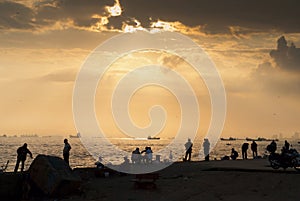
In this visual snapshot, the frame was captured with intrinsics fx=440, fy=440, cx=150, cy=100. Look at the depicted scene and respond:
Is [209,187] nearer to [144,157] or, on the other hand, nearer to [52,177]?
[52,177]

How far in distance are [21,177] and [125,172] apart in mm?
8543

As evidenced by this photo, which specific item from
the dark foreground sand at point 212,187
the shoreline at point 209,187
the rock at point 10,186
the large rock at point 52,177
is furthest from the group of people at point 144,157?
the rock at point 10,186

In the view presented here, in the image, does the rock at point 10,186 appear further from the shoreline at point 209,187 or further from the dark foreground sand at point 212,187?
the dark foreground sand at point 212,187

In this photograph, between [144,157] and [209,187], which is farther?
[144,157]

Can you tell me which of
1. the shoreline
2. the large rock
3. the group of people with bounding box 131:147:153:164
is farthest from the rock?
the group of people with bounding box 131:147:153:164

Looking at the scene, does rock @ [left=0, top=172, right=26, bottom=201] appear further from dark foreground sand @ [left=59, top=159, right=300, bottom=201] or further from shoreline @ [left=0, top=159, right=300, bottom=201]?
dark foreground sand @ [left=59, top=159, right=300, bottom=201]

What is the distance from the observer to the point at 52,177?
21938 millimetres

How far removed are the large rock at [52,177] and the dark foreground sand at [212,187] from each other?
2.15ft

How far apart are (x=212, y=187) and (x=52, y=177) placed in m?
8.07

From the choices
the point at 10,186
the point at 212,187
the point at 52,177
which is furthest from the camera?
the point at 10,186

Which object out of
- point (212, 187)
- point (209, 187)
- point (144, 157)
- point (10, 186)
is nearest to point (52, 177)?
point (10, 186)

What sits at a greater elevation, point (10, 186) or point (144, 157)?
point (144, 157)

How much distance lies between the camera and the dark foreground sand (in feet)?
67.0

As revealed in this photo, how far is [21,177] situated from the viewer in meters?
23.0
